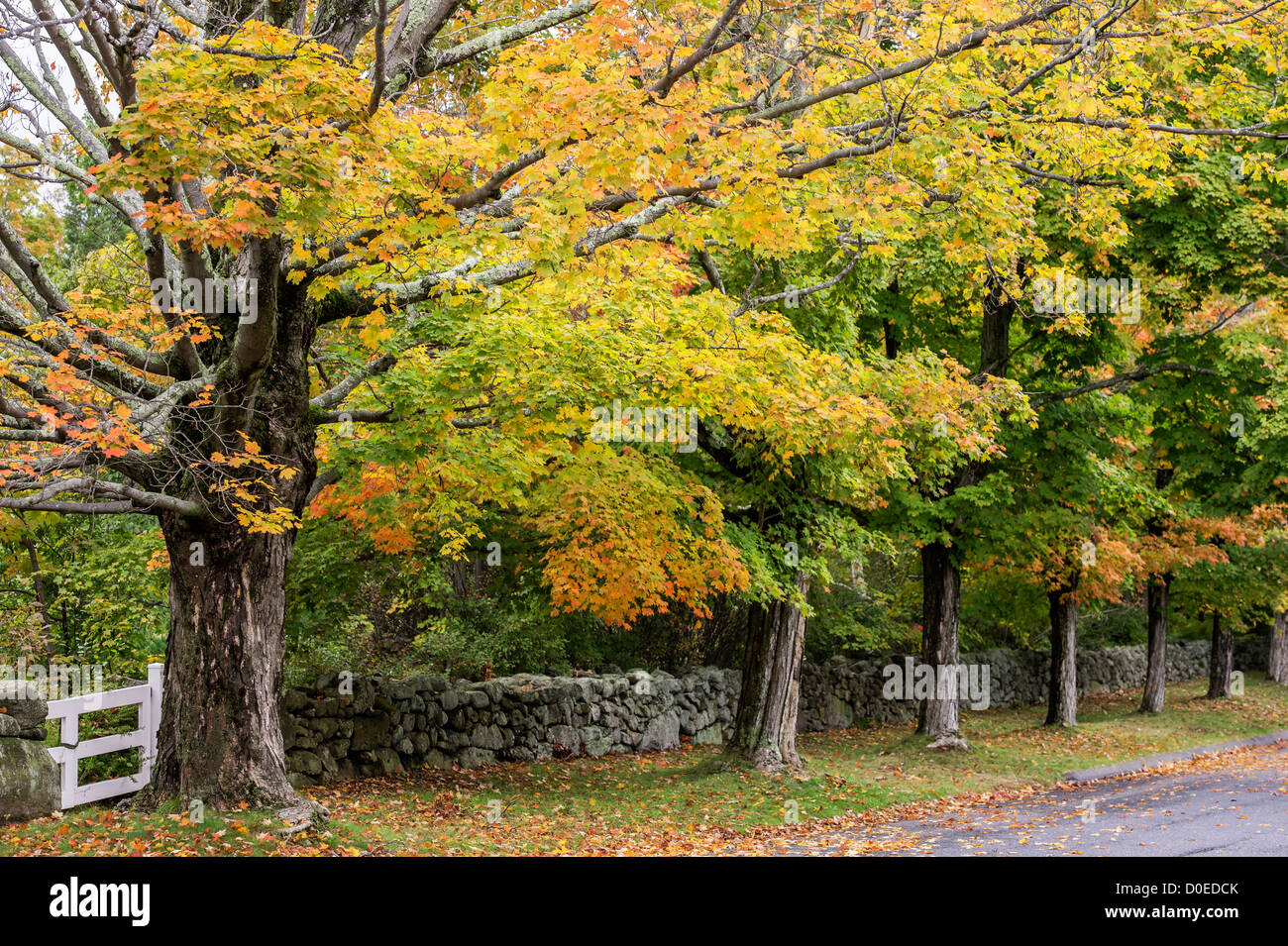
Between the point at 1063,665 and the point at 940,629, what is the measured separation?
435 centimetres

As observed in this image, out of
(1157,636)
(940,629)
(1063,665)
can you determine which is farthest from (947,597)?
→ (1157,636)

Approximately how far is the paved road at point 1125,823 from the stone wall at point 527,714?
643 centimetres

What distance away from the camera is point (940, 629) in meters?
19.2

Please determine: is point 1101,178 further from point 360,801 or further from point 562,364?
point 360,801

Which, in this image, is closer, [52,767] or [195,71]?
[195,71]

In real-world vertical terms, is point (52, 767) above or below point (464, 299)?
below

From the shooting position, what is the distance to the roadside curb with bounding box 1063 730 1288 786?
1695 cm

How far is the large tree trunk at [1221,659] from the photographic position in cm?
2697

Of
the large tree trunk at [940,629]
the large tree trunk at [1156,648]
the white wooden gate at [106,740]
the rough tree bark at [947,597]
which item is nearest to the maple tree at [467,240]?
the white wooden gate at [106,740]

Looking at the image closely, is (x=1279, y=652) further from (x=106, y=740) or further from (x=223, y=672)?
(x=106, y=740)

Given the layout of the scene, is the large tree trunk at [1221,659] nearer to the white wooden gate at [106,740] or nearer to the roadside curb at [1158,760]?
the roadside curb at [1158,760]
